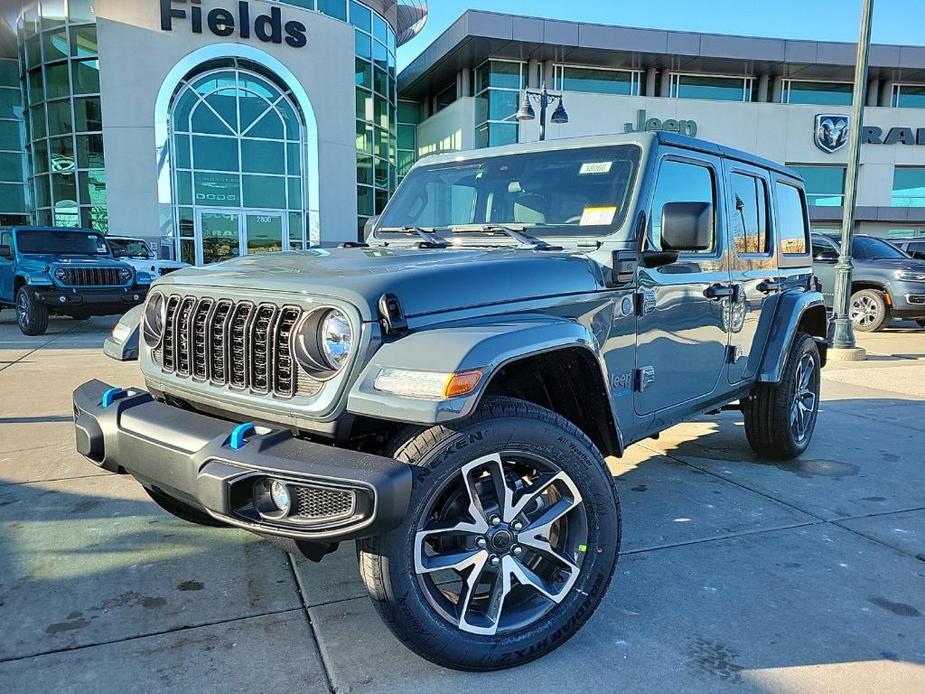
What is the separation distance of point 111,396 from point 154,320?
1.35ft

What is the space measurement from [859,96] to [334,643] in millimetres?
10847

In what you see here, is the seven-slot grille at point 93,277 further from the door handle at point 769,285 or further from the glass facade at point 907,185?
the glass facade at point 907,185

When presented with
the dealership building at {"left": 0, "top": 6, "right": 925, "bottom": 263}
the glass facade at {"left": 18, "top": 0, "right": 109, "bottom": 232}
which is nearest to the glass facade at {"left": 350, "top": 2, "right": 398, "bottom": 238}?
the dealership building at {"left": 0, "top": 6, "right": 925, "bottom": 263}

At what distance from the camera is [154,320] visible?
10.2ft

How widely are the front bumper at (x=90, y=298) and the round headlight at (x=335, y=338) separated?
1067 centimetres

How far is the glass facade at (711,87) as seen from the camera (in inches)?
1144

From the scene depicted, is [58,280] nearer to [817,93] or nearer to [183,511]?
[183,511]

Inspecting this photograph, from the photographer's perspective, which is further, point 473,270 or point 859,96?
point 859,96

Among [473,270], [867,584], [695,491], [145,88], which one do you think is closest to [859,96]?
[695,491]

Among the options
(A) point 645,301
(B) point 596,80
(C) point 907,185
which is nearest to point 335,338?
(A) point 645,301

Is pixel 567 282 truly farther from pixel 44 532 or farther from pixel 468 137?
pixel 468 137

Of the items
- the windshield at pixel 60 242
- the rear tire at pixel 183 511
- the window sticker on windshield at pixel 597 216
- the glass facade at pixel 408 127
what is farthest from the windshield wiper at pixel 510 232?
the glass facade at pixel 408 127

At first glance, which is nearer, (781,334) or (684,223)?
(684,223)

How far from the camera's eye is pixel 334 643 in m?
2.61
